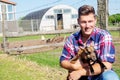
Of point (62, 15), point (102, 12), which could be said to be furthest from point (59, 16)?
point (102, 12)

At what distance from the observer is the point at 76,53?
4180mm

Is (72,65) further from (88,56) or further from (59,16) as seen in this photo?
(59,16)

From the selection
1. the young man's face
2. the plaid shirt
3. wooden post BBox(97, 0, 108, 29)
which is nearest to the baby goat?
the plaid shirt

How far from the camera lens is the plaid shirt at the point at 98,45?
401 cm

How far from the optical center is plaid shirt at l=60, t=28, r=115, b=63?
4008mm

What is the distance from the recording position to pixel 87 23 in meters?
4.00

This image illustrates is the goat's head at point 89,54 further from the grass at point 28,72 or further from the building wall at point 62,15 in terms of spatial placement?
the building wall at point 62,15

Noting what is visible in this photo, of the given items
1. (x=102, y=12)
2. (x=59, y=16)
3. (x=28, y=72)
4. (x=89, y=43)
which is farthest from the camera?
(x=59, y=16)

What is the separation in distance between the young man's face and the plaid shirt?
81 millimetres

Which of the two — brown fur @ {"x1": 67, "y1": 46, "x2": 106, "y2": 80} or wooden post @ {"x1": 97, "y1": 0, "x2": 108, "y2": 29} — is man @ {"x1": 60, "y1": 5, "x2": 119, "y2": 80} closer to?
brown fur @ {"x1": 67, "y1": 46, "x2": 106, "y2": 80}

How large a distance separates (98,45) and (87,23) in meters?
0.30

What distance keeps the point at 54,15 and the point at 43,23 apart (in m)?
2.47

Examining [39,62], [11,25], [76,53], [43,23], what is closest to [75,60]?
[76,53]

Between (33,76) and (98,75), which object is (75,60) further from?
(33,76)
